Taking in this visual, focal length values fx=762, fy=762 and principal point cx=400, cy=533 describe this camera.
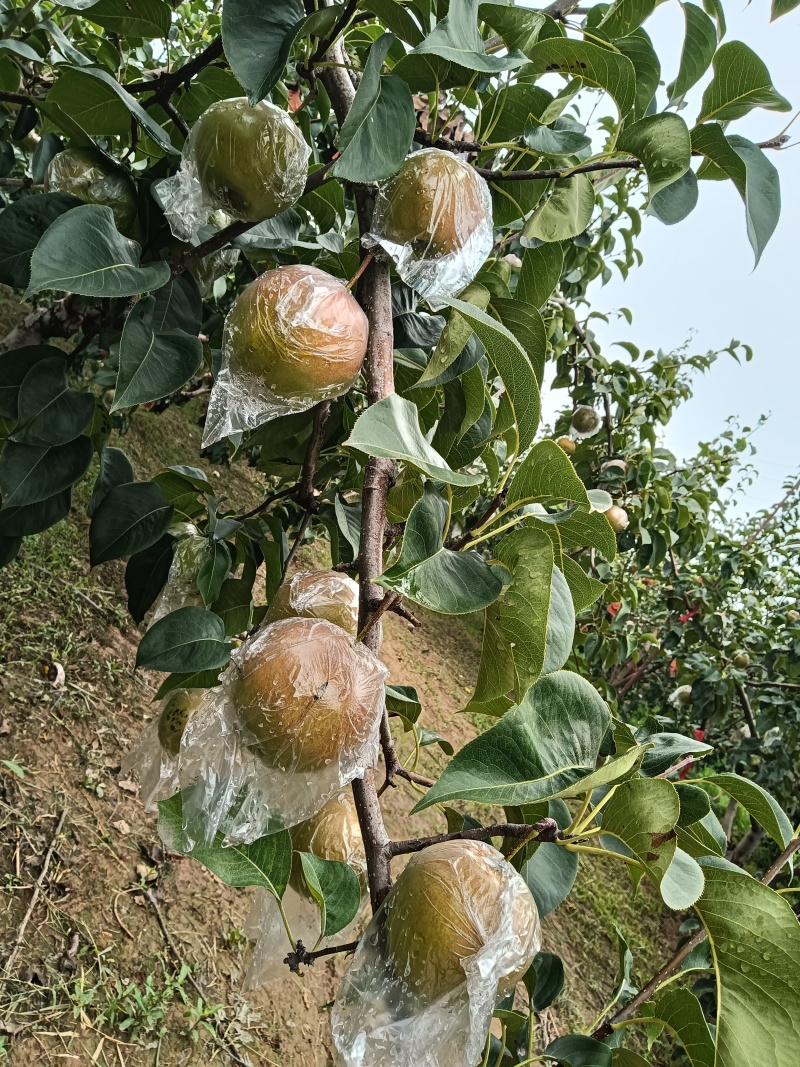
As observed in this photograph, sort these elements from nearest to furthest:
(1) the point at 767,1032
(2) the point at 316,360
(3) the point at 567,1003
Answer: (1) the point at 767,1032 → (2) the point at 316,360 → (3) the point at 567,1003

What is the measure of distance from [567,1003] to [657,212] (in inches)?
87.0

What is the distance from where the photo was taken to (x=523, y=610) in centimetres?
49

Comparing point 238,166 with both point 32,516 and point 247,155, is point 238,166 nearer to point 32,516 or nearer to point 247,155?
point 247,155

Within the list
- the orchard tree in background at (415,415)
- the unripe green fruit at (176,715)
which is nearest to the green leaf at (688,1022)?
the orchard tree in background at (415,415)

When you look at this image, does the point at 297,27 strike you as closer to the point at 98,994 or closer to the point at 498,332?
the point at 498,332

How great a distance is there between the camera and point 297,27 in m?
0.55

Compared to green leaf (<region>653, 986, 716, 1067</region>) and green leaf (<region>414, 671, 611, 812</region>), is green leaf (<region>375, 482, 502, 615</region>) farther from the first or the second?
green leaf (<region>653, 986, 716, 1067</region>)

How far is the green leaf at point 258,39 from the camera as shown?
0.53 metres

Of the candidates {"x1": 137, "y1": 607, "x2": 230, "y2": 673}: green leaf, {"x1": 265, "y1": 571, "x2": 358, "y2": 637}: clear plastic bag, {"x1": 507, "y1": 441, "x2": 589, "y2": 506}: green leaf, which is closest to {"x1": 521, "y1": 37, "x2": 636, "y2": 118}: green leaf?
{"x1": 507, "y1": 441, "x2": 589, "y2": 506}: green leaf

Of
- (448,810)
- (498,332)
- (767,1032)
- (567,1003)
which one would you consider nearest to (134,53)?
(498,332)

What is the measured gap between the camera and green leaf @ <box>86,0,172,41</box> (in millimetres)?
751

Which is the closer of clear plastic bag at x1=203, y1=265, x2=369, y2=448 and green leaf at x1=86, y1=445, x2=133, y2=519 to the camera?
clear plastic bag at x1=203, y1=265, x2=369, y2=448

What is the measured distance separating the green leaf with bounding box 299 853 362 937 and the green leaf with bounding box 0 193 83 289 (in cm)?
56

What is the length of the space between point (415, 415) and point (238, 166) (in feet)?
1.01
